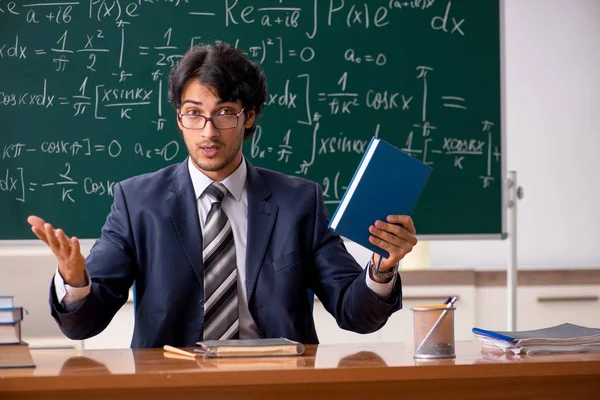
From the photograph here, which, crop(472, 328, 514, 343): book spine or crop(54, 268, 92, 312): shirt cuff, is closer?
crop(472, 328, 514, 343): book spine

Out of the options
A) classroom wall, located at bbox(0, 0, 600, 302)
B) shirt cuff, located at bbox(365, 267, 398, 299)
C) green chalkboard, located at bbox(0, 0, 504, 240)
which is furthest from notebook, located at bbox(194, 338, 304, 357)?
classroom wall, located at bbox(0, 0, 600, 302)

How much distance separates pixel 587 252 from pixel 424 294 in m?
1.12

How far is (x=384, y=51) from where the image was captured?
3.17 metres

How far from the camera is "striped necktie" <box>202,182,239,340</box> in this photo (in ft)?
6.38

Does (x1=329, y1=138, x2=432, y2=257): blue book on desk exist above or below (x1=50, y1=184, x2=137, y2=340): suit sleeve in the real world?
above

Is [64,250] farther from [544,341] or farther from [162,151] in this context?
[162,151]

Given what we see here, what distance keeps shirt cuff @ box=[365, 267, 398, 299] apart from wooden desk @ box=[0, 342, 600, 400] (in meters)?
0.35

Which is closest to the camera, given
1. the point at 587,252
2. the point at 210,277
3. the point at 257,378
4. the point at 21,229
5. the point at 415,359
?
the point at 257,378

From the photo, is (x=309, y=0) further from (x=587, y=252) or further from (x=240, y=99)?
(x=587, y=252)

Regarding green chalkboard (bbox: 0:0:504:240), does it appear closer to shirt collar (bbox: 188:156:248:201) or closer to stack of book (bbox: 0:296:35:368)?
shirt collar (bbox: 188:156:248:201)

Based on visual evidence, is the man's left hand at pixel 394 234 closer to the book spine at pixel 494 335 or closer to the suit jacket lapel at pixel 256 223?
the book spine at pixel 494 335

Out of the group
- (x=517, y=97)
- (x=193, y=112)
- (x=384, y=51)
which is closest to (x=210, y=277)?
(x=193, y=112)

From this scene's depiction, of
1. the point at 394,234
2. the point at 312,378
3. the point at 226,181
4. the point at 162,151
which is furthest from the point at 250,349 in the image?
the point at 162,151

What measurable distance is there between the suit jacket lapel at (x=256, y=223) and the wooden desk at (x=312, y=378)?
49 cm
